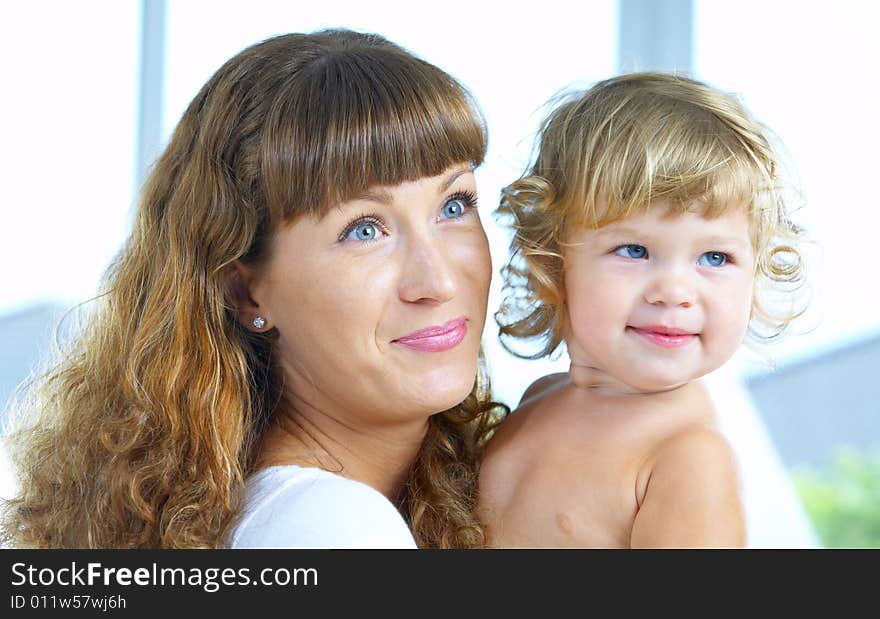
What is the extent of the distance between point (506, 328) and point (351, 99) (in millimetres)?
484

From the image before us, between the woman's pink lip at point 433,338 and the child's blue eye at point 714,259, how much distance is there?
338mm

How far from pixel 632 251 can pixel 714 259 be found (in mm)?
108

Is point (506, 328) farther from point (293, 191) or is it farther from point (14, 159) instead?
point (14, 159)

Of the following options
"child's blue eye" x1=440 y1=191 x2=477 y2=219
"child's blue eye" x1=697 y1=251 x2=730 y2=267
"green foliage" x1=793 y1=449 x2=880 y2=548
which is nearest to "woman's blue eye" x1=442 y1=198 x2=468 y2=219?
"child's blue eye" x1=440 y1=191 x2=477 y2=219

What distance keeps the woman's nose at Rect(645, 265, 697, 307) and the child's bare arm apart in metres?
0.17

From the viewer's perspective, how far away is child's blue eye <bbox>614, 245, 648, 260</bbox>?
141cm

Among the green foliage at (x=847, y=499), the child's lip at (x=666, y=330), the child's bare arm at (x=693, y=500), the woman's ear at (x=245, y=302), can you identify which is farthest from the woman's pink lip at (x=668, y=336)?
the green foliage at (x=847, y=499)

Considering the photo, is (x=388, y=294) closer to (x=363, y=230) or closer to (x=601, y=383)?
(x=363, y=230)

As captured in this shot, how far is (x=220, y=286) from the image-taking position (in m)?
1.45

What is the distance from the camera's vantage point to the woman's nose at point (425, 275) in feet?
4.49

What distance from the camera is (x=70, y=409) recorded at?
1.57 m

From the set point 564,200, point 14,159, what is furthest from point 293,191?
point 14,159

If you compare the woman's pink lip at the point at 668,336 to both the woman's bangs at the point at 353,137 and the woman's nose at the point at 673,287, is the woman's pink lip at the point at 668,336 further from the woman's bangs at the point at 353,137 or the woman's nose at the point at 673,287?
the woman's bangs at the point at 353,137

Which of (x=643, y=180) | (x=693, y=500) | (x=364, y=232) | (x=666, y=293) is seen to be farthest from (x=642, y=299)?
A: (x=364, y=232)
